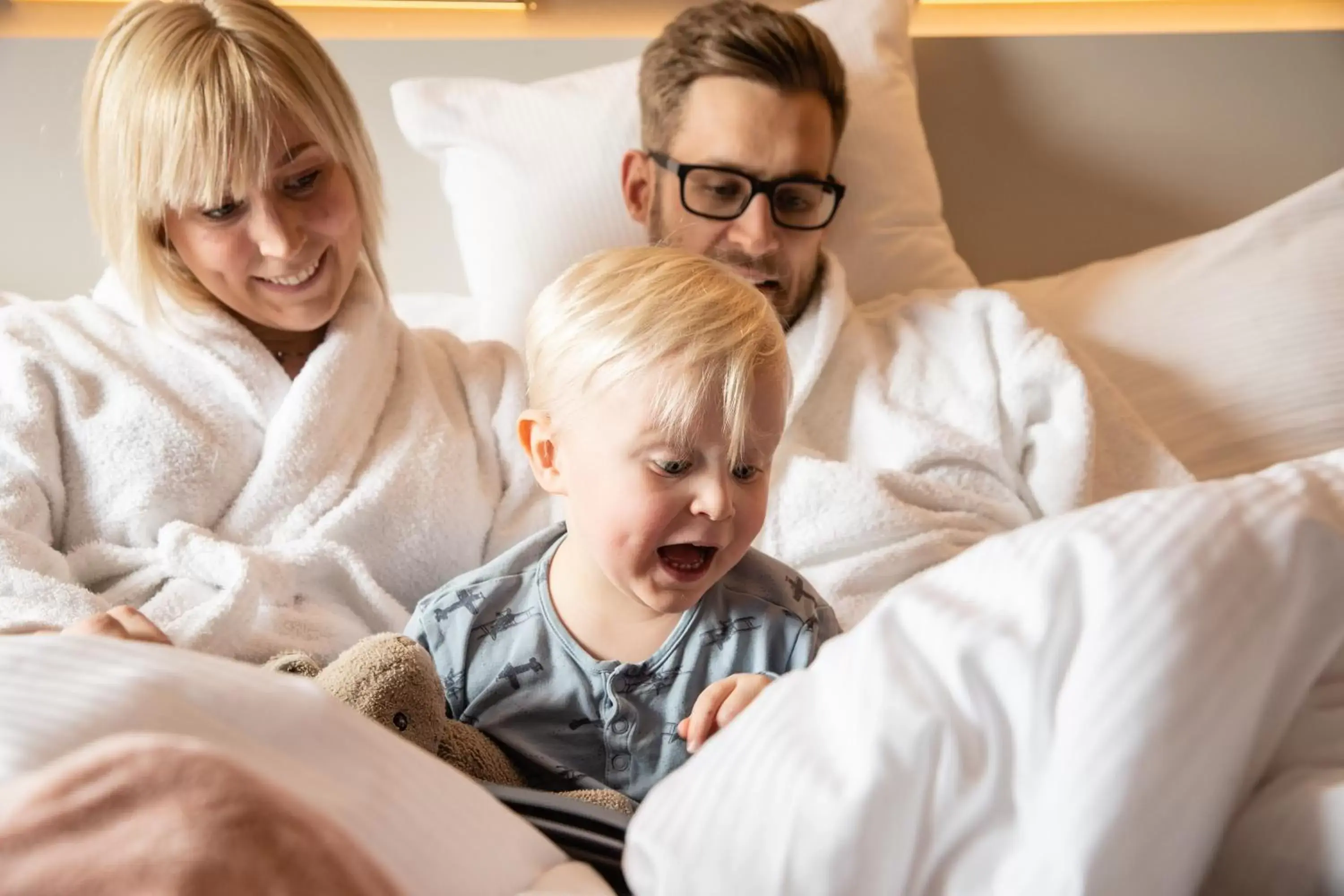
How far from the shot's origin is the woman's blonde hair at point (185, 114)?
1.15 meters

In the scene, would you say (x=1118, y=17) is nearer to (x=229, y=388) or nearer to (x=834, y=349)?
(x=834, y=349)

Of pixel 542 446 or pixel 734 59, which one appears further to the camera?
pixel 734 59

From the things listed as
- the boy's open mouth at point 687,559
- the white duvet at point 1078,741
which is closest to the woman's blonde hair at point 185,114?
the boy's open mouth at point 687,559

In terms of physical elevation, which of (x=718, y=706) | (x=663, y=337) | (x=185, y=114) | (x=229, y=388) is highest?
(x=185, y=114)

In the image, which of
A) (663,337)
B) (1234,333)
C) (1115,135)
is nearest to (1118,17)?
(1115,135)

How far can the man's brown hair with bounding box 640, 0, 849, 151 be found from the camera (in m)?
1.44

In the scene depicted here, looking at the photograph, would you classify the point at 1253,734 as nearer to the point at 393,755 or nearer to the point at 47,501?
the point at 393,755

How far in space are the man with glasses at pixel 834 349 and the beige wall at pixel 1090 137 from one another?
405 mm

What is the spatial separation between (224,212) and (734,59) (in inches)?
24.7

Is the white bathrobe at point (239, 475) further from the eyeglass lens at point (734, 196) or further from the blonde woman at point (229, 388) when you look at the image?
the eyeglass lens at point (734, 196)

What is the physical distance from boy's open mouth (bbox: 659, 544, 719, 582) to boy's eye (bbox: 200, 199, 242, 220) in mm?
603

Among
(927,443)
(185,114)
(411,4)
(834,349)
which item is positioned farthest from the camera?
(411,4)

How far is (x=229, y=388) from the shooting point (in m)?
1.25

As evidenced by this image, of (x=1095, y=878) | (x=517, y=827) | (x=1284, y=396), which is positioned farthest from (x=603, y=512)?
(x=1284, y=396)
